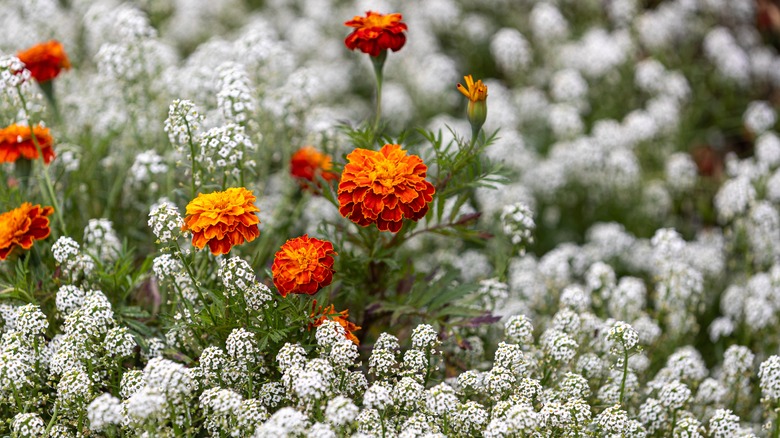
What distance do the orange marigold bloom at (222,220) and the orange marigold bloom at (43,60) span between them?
1.55 metres

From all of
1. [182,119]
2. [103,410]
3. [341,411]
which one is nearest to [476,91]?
[182,119]

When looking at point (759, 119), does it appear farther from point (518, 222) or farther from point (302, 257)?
point (302, 257)

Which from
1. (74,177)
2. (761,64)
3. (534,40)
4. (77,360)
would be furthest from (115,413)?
(761,64)

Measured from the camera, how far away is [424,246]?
15.7 feet

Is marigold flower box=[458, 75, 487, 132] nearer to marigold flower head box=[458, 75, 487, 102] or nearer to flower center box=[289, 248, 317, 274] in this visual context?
marigold flower head box=[458, 75, 487, 102]

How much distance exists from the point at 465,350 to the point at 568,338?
0.51 meters

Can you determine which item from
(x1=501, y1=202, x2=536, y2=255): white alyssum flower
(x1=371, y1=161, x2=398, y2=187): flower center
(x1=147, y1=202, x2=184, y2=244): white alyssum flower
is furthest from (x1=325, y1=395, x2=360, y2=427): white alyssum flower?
(x1=501, y1=202, x2=536, y2=255): white alyssum flower

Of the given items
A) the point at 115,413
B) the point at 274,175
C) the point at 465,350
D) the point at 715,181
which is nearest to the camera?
the point at 115,413

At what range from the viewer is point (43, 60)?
3.94 metres

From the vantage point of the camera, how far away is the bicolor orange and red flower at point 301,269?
282 cm

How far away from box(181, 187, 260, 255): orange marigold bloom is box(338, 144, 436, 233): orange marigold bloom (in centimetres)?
33

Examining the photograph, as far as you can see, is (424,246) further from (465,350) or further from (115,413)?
(115,413)

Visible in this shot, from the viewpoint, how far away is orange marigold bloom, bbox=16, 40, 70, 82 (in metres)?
3.91

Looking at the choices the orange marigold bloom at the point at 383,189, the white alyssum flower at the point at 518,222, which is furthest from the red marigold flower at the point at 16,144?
the white alyssum flower at the point at 518,222
